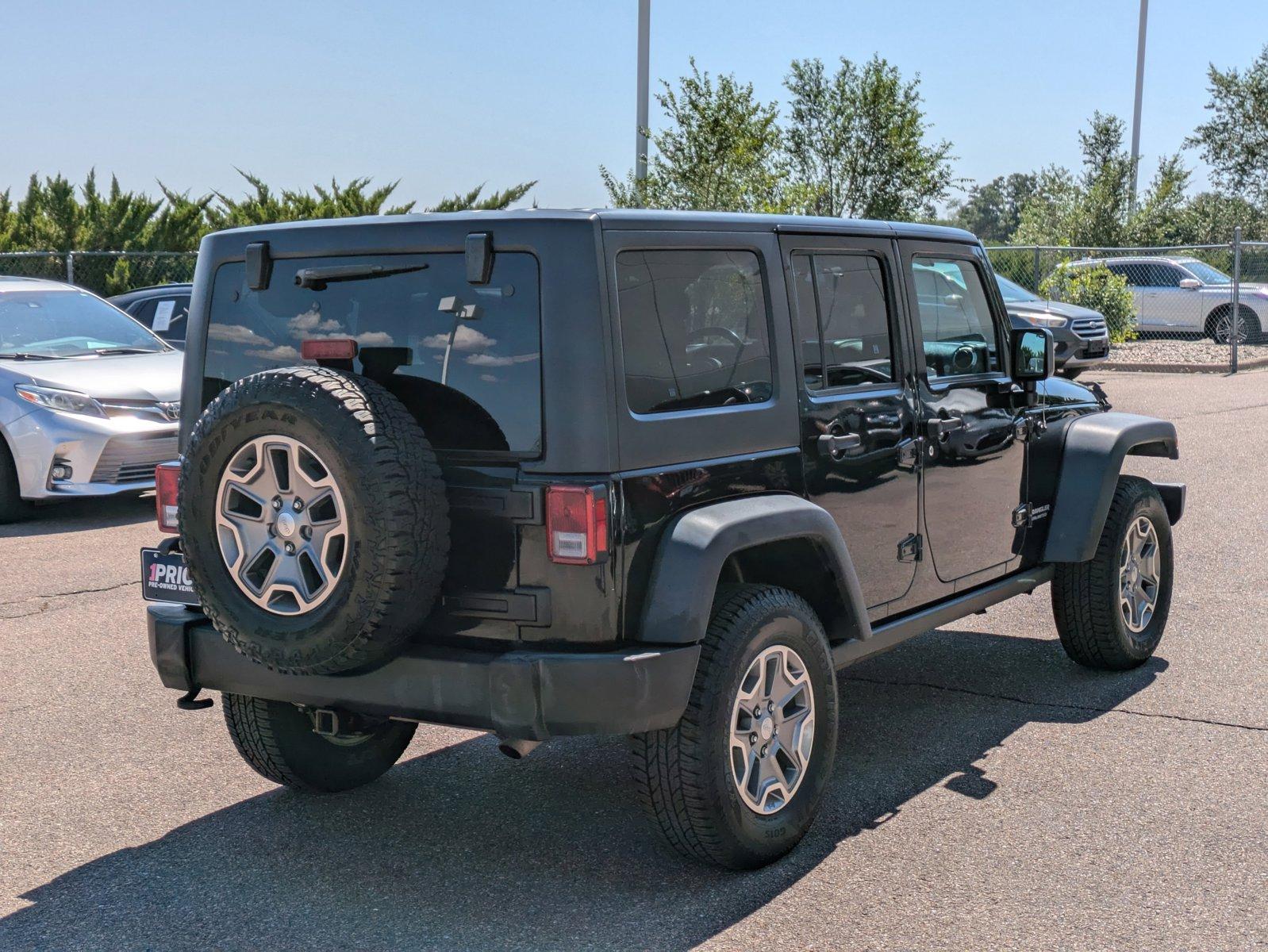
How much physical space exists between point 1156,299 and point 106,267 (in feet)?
56.9

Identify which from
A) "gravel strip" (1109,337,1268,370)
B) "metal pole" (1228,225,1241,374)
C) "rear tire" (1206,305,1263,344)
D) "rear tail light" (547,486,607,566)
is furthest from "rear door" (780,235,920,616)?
"rear tire" (1206,305,1263,344)

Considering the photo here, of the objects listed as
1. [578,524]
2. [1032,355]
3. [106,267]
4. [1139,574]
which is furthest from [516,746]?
[106,267]

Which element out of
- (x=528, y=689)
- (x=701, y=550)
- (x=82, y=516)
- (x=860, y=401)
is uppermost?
(x=860, y=401)

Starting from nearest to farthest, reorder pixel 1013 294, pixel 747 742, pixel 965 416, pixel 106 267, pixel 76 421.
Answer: pixel 747 742, pixel 965 416, pixel 76 421, pixel 106 267, pixel 1013 294

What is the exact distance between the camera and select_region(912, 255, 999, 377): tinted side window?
5.08 meters

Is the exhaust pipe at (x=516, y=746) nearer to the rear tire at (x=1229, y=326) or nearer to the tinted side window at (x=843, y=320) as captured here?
the tinted side window at (x=843, y=320)

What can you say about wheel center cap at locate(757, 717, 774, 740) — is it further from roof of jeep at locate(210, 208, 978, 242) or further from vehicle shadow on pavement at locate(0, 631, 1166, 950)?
roof of jeep at locate(210, 208, 978, 242)

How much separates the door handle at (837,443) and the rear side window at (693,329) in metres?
0.29

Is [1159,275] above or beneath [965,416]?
above

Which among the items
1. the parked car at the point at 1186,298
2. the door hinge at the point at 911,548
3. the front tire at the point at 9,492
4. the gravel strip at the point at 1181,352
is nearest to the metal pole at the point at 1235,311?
the gravel strip at the point at 1181,352

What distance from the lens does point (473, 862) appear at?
412cm

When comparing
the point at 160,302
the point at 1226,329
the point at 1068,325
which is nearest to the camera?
the point at 160,302

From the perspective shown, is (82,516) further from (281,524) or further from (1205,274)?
(1205,274)

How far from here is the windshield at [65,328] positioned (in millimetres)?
10477
